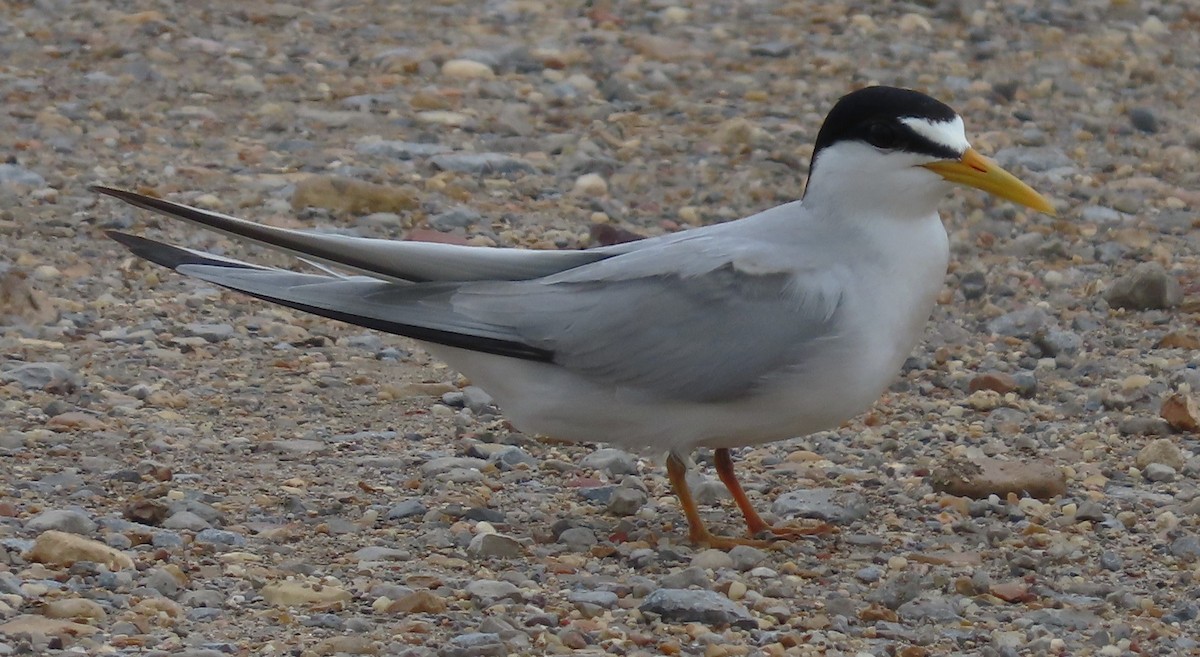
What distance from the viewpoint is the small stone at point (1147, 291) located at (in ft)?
23.4

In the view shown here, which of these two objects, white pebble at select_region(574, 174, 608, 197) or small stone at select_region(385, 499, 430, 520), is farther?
white pebble at select_region(574, 174, 608, 197)

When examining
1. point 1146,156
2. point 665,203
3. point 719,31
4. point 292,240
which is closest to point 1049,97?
point 1146,156

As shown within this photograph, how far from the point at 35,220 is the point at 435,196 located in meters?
1.57

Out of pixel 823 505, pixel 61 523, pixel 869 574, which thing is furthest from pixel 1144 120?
pixel 61 523

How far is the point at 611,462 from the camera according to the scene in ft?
18.7

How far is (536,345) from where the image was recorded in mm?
5055

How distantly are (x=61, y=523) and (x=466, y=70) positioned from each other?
16.9 feet

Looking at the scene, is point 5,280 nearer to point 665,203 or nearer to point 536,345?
point 536,345

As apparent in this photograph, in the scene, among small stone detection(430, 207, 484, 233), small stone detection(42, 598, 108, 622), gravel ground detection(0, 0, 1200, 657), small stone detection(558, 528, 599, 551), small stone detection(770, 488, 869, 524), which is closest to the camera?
small stone detection(42, 598, 108, 622)

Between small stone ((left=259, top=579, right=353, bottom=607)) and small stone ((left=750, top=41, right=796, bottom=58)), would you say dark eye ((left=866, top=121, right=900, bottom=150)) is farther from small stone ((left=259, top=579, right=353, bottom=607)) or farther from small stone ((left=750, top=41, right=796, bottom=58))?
small stone ((left=750, top=41, right=796, bottom=58))

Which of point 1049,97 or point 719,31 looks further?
point 719,31

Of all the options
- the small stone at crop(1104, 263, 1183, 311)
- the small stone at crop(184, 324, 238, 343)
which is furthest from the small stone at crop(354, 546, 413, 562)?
the small stone at crop(1104, 263, 1183, 311)

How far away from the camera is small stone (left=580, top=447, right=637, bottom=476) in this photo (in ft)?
18.7

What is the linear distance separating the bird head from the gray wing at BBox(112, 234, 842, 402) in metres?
0.29
